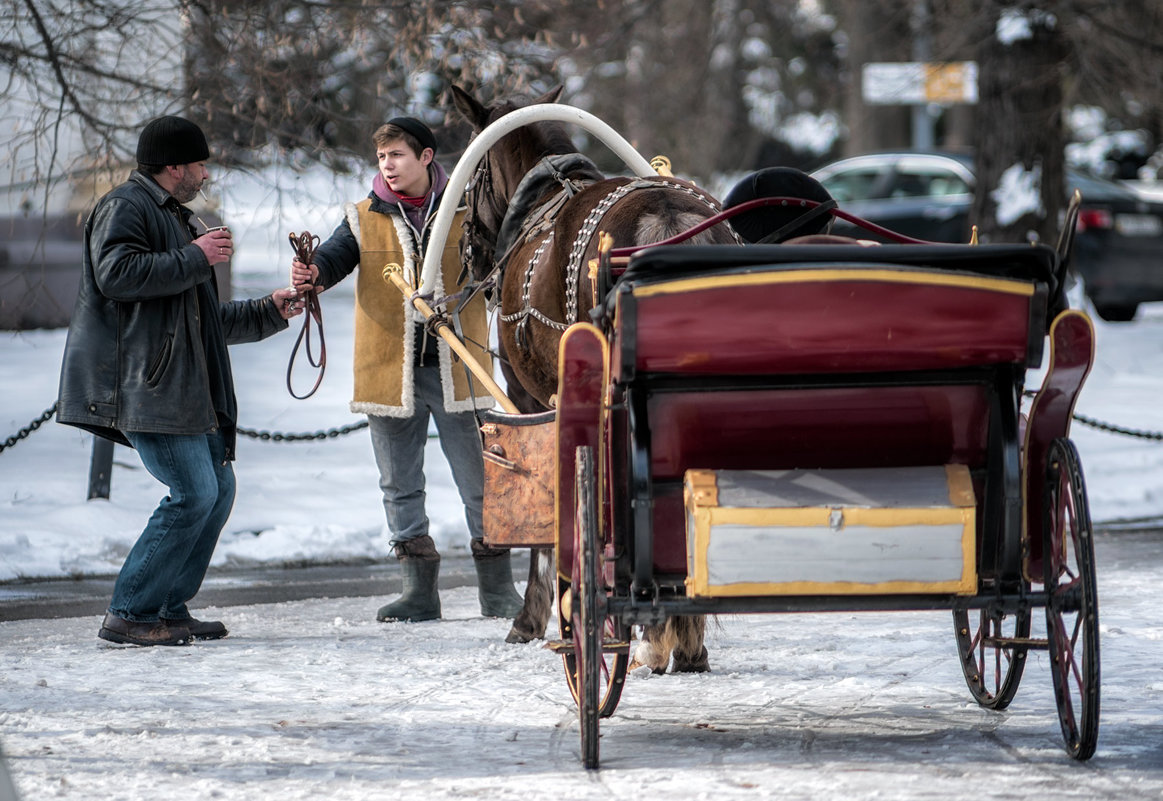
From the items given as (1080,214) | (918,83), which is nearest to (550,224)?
(918,83)

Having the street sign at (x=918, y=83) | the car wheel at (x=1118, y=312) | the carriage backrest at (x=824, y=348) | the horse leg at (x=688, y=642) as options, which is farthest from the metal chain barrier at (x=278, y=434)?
the car wheel at (x=1118, y=312)

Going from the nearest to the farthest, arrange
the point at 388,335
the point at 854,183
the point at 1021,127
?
the point at 388,335 < the point at 1021,127 < the point at 854,183

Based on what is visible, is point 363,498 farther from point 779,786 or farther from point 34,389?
point 779,786

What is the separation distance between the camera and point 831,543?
13.9ft

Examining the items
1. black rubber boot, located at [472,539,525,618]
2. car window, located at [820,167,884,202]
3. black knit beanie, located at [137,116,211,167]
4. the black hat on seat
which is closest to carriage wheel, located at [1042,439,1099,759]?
the black hat on seat

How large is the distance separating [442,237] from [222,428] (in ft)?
3.73

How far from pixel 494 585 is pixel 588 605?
2.67 metres

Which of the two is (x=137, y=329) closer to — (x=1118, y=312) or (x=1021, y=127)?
(x=1021, y=127)

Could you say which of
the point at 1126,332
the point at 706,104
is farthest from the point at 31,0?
the point at 706,104

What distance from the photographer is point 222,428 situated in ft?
21.5

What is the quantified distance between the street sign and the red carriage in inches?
458

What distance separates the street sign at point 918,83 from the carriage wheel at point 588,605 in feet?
39.1

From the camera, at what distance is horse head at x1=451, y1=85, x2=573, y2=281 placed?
6.86 metres

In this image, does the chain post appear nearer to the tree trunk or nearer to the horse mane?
the horse mane
